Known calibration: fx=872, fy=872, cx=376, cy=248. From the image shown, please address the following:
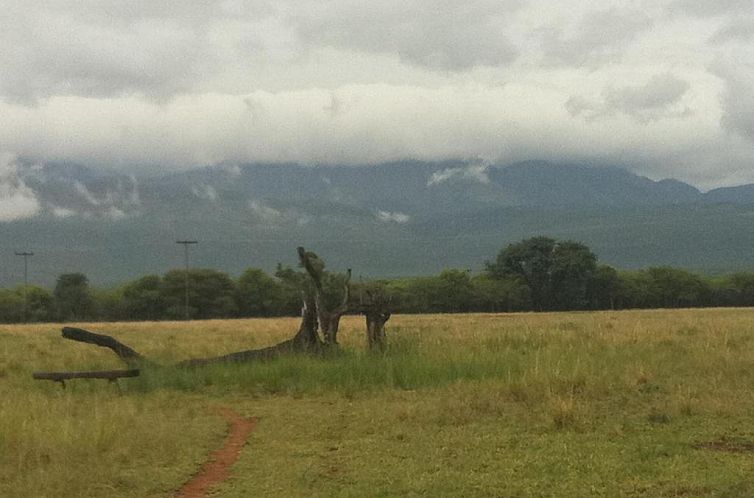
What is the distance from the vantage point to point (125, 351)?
21.1 metres

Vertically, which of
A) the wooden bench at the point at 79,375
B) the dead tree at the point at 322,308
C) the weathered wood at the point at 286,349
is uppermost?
the dead tree at the point at 322,308

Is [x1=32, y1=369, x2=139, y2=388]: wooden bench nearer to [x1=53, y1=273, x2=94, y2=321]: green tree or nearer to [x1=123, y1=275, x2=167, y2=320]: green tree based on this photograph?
[x1=123, y1=275, x2=167, y2=320]: green tree

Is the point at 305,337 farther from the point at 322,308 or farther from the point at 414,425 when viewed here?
the point at 414,425

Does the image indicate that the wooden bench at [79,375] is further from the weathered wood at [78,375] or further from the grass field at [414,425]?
the grass field at [414,425]

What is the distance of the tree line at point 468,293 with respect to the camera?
3652 inches

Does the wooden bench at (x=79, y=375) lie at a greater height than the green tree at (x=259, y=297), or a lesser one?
lesser

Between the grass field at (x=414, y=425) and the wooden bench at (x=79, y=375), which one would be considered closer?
the grass field at (x=414, y=425)

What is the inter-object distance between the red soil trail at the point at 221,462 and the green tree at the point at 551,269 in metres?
80.2

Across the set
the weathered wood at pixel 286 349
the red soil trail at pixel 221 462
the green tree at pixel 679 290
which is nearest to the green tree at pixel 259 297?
the green tree at pixel 679 290

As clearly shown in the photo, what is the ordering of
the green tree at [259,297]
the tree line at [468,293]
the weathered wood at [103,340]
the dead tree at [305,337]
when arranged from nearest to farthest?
the weathered wood at [103,340]
the dead tree at [305,337]
the tree line at [468,293]
the green tree at [259,297]

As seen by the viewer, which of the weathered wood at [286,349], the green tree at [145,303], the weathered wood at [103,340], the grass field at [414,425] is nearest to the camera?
the grass field at [414,425]

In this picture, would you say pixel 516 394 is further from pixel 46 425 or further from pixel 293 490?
pixel 46 425

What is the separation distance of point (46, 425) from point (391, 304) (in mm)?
12828

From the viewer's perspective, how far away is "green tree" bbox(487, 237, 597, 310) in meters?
92.3
